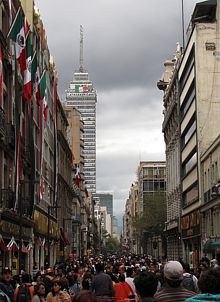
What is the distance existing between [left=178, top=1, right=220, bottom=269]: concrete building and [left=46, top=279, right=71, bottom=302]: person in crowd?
4264cm

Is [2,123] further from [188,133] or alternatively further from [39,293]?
[188,133]

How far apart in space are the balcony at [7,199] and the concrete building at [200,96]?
2546 cm

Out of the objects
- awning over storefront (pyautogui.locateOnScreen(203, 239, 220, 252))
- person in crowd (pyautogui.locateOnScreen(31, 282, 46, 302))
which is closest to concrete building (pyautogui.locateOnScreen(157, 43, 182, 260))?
awning over storefront (pyautogui.locateOnScreen(203, 239, 220, 252))

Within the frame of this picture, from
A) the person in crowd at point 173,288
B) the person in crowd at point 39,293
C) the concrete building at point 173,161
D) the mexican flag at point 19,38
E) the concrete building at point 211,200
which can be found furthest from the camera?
the concrete building at point 173,161

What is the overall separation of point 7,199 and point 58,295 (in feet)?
68.3

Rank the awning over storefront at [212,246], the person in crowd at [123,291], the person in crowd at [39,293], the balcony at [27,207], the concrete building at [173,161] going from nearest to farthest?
the person in crowd at [39,293]
the person in crowd at [123,291]
the balcony at [27,207]
the awning over storefront at [212,246]
the concrete building at [173,161]

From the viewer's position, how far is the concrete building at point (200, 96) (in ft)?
199

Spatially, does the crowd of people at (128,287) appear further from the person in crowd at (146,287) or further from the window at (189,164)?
the window at (189,164)

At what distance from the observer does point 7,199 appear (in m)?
34.0

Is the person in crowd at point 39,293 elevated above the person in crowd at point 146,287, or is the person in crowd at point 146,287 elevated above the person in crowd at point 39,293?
the person in crowd at point 146,287

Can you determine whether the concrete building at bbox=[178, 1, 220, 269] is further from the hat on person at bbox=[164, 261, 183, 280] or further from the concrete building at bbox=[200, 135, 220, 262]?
the hat on person at bbox=[164, 261, 183, 280]

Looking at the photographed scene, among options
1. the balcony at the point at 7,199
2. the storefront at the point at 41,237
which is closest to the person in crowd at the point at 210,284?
the balcony at the point at 7,199

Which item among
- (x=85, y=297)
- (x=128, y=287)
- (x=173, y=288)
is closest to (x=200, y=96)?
(x=128, y=287)

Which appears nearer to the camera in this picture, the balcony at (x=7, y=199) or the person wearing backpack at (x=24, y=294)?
the person wearing backpack at (x=24, y=294)
